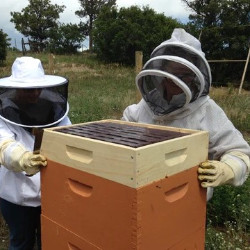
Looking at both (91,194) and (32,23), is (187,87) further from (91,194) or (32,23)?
(32,23)

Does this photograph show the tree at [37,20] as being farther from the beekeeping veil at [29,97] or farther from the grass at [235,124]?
the beekeeping veil at [29,97]

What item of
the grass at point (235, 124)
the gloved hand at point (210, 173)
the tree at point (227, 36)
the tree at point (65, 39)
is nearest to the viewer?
the gloved hand at point (210, 173)

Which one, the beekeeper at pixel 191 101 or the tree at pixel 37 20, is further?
the tree at pixel 37 20

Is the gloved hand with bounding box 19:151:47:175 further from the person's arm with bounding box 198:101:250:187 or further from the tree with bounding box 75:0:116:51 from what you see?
the tree with bounding box 75:0:116:51

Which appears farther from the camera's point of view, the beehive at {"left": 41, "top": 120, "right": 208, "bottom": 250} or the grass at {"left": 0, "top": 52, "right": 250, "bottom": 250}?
the grass at {"left": 0, "top": 52, "right": 250, "bottom": 250}

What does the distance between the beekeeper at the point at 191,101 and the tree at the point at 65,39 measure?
28185mm

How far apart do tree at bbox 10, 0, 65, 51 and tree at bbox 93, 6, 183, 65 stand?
33.1 feet

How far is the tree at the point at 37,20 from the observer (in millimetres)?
32938

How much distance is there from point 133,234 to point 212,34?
19.0 metres

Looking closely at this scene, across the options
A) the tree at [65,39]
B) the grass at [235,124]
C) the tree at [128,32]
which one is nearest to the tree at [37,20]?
the tree at [65,39]

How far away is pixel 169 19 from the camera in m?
25.7

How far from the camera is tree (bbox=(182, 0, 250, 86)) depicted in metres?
19.0

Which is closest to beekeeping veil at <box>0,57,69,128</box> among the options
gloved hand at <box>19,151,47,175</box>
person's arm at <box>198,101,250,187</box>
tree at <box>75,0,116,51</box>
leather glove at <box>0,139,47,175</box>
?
leather glove at <box>0,139,47,175</box>

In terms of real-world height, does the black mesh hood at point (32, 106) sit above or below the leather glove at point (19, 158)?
above
